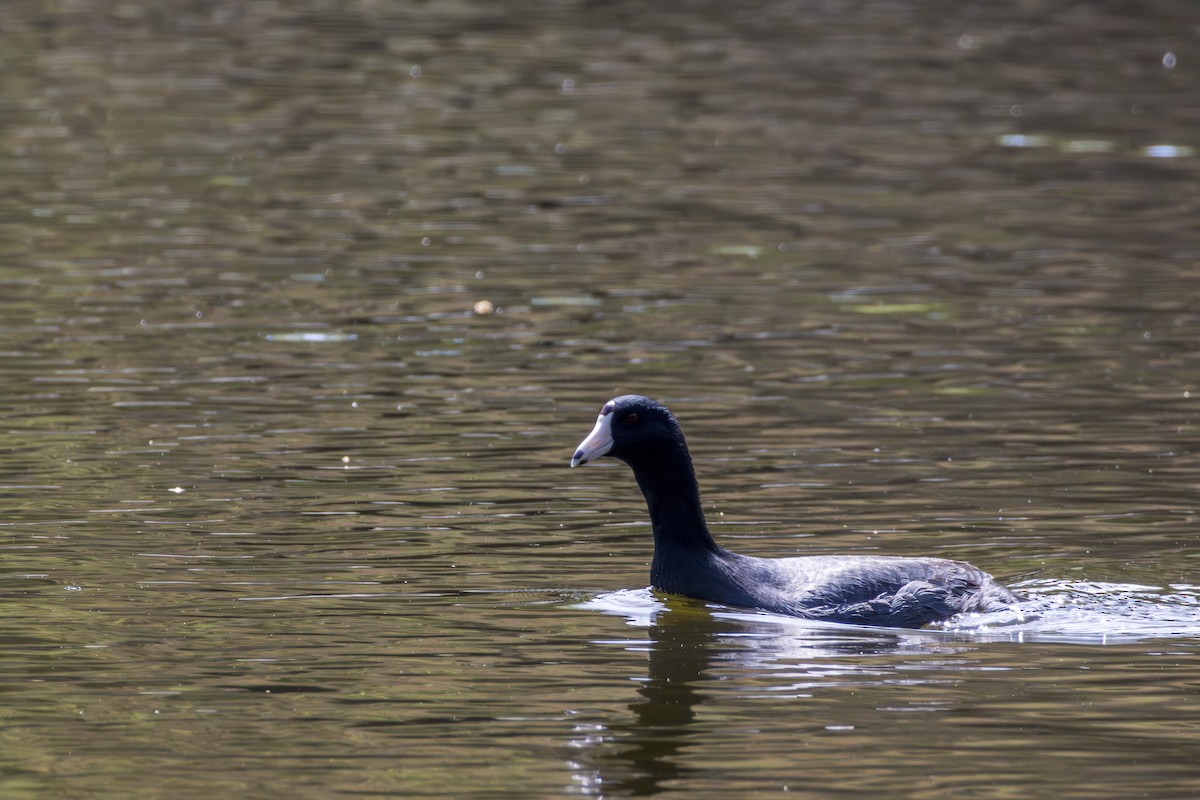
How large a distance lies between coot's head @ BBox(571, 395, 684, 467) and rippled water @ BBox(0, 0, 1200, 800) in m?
0.81

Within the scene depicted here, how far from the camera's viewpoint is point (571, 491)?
1495 centimetres

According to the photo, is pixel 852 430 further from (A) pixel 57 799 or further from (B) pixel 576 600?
(A) pixel 57 799

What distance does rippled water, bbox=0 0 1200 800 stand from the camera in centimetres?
998

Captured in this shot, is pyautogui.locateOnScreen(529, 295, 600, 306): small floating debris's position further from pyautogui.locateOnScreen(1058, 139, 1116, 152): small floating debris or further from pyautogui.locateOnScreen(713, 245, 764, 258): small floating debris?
pyautogui.locateOnScreen(1058, 139, 1116, 152): small floating debris

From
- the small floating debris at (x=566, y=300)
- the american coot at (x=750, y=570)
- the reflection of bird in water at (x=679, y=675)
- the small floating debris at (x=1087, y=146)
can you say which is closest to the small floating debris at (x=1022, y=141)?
the small floating debris at (x=1087, y=146)

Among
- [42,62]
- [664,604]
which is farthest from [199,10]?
[664,604]

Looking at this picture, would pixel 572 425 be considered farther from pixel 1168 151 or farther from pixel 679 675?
pixel 1168 151

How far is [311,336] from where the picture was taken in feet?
64.5

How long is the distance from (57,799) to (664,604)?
13.6 ft

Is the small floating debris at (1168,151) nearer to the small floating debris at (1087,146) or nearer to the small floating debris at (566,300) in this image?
the small floating debris at (1087,146)

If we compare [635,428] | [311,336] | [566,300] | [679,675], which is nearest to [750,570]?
[635,428]

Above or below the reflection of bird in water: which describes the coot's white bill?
above

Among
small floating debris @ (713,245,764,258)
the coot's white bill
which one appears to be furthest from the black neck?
small floating debris @ (713,245,764,258)

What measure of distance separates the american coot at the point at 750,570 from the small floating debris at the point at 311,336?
24.3ft
